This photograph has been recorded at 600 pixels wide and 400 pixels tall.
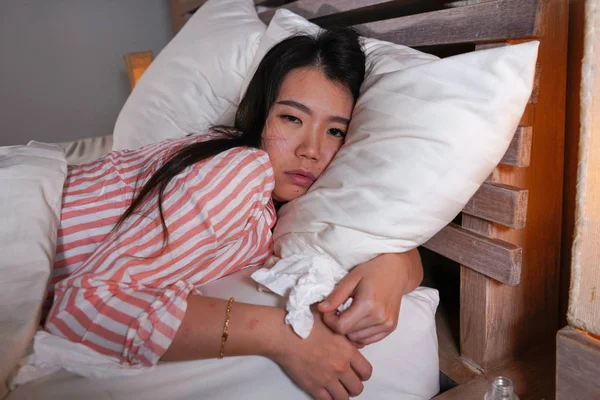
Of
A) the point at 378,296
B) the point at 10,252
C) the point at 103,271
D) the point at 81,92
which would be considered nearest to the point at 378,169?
the point at 378,296

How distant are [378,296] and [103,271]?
42cm

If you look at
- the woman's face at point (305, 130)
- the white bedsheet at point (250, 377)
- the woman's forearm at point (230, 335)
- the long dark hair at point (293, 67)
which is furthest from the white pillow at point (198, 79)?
the woman's forearm at point (230, 335)

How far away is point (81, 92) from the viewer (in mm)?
2785

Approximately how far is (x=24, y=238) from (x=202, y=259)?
282mm

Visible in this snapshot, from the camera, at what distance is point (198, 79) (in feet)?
4.44

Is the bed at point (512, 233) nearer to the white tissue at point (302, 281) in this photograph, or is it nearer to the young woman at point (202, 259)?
the young woman at point (202, 259)

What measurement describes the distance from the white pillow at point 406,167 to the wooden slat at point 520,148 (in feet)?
0.12

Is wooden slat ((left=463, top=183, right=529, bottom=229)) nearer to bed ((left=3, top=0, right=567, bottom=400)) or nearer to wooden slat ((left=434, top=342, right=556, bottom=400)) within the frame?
bed ((left=3, top=0, right=567, bottom=400))

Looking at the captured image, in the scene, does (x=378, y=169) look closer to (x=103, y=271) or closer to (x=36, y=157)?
(x=103, y=271)

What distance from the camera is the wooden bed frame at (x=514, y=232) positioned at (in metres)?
0.77

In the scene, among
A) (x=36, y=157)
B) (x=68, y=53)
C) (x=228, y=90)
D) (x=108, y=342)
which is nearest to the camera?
(x=108, y=342)

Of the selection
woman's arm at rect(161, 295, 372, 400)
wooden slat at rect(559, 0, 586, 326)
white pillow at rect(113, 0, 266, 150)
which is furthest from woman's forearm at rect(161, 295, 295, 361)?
white pillow at rect(113, 0, 266, 150)

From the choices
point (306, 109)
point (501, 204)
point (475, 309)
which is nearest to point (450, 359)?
point (475, 309)

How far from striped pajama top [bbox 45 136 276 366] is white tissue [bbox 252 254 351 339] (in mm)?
106
